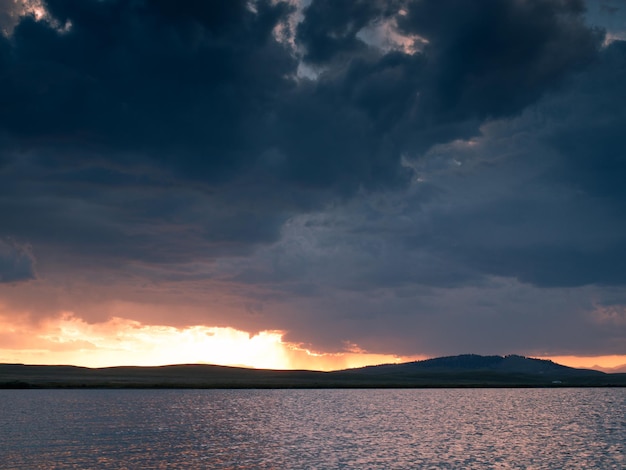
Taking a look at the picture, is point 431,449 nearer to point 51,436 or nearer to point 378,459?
point 378,459

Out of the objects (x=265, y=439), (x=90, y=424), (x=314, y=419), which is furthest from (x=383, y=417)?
(x=90, y=424)

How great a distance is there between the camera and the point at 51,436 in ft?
173

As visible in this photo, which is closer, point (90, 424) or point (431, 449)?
point (431, 449)

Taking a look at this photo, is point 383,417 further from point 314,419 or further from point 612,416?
point 612,416

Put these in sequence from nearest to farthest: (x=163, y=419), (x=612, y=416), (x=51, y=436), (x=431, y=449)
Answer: (x=431, y=449) < (x=51, y=436) < (x=163, y=419) < (x=612, y=416)

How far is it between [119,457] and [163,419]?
32328 mm

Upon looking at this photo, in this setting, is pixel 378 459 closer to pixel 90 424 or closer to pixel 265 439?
pixel 265 439

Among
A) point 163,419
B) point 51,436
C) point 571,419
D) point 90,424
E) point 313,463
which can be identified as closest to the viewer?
point 313,463

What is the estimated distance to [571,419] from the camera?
261 ft

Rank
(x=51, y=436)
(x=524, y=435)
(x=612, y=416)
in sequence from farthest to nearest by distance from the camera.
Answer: (x=612, y=416), (x=524, y=435), (x=51, y=436)

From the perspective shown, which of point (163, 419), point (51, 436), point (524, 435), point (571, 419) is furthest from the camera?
point (571, 419)

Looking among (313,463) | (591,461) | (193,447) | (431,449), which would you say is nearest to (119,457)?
(193,447)

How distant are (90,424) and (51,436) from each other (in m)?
10.9

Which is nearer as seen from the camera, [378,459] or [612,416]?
[378,459]
